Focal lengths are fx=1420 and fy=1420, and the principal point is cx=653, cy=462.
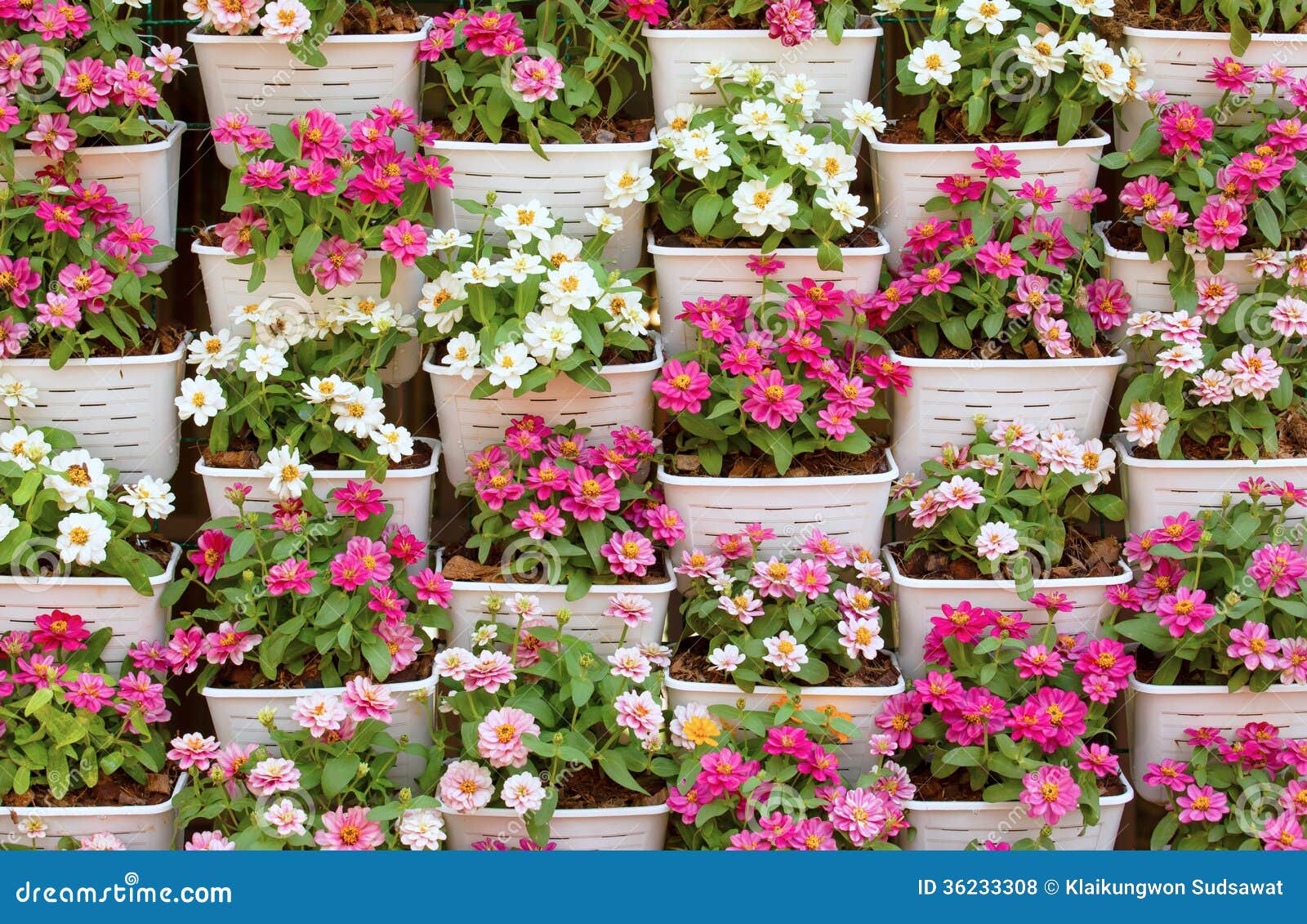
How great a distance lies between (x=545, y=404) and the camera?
8.19 feet

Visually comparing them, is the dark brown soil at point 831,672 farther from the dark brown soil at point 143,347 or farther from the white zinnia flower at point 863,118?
the dark brown soil at point 143,347

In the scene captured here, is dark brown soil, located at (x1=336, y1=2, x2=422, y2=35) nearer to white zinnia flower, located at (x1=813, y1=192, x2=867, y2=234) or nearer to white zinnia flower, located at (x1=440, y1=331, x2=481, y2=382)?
white zinnia flower, located at (x1=440, y1=331, x2=481, y2=382)

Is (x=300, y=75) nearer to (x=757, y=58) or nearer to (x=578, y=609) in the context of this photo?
(x=757, y=58)

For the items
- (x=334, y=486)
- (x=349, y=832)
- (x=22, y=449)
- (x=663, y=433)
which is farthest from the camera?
(x=663, y=433)

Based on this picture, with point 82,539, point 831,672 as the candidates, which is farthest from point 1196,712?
point 82,539

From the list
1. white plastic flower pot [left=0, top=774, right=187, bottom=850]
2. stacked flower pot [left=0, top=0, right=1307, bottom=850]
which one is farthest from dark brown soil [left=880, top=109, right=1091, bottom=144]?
white plastic flower pot [left=0, top=774, right=187, bottom=850]

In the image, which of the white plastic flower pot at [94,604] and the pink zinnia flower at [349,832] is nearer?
the pink zinnia flower at [349,832]

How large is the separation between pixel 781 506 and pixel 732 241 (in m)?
0.48

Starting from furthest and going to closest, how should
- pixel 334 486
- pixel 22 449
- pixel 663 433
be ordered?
pixel 663 433
pixel 334 486
pixel 22 449

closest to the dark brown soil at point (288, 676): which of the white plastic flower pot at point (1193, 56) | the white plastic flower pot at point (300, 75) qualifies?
the white plastic flower pot at point (300, 75)

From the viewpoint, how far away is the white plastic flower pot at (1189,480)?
2498mm

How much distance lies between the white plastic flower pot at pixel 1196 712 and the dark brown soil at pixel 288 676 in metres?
1.27

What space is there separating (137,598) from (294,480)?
361 mm

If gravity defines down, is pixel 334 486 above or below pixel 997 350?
below
